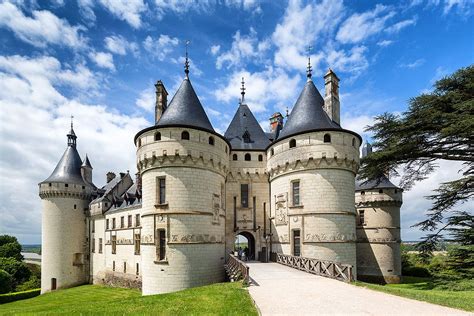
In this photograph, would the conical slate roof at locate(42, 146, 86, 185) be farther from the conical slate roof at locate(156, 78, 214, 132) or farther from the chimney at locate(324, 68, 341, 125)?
the chimney at locate(324, 68, 341, 125)

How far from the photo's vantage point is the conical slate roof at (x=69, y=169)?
3916cm

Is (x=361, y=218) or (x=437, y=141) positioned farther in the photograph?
(x=361, y=218)

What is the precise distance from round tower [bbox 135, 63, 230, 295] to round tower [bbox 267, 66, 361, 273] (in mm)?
4863

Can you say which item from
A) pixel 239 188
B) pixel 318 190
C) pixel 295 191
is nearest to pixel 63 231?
pixel 239 188

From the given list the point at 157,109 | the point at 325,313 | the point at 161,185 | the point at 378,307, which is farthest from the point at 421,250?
the point at 157,109

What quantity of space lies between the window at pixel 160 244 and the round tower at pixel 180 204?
0.19 ft

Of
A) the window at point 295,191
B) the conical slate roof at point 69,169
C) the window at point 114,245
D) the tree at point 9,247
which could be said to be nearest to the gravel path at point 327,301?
the window at point 295,191

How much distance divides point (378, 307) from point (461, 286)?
26.2 feet

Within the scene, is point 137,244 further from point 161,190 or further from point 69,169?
point 69,169

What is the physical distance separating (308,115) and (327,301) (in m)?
15.0

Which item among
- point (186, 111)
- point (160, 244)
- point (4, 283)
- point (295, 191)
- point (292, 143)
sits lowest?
point (4, 283)

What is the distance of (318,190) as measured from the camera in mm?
20781

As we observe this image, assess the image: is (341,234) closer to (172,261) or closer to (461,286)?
(461,286)

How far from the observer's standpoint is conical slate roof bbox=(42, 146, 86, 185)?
128ft
